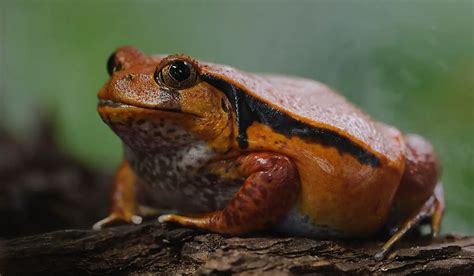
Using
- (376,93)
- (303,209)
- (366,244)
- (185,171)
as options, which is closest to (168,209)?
(185,171)

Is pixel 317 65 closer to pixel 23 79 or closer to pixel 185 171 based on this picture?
pixel 185 171

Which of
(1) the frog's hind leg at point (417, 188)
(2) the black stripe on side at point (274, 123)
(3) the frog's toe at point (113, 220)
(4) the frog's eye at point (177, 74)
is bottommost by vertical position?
(3) the frog's toe at point (113, 220)

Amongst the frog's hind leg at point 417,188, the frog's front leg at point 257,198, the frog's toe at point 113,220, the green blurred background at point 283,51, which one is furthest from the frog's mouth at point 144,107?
the green blurred background at point 283,51

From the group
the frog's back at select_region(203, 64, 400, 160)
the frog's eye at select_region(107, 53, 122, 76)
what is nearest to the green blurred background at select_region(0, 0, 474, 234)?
the frog's back at select_region(203, 64, 400, 160)

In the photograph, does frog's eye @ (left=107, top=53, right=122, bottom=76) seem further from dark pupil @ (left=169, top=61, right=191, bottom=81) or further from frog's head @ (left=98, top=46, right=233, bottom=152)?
dark pupil @ (left=169, top=61, right=191, bottom=81)

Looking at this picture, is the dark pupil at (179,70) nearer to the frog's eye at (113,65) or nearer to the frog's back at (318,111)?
the frog's back at (318,111)

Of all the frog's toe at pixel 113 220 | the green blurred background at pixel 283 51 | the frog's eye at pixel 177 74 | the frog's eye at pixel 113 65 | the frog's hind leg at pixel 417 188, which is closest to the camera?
the frog's eye at pixel 177 74

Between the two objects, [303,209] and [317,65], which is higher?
[317,65]
